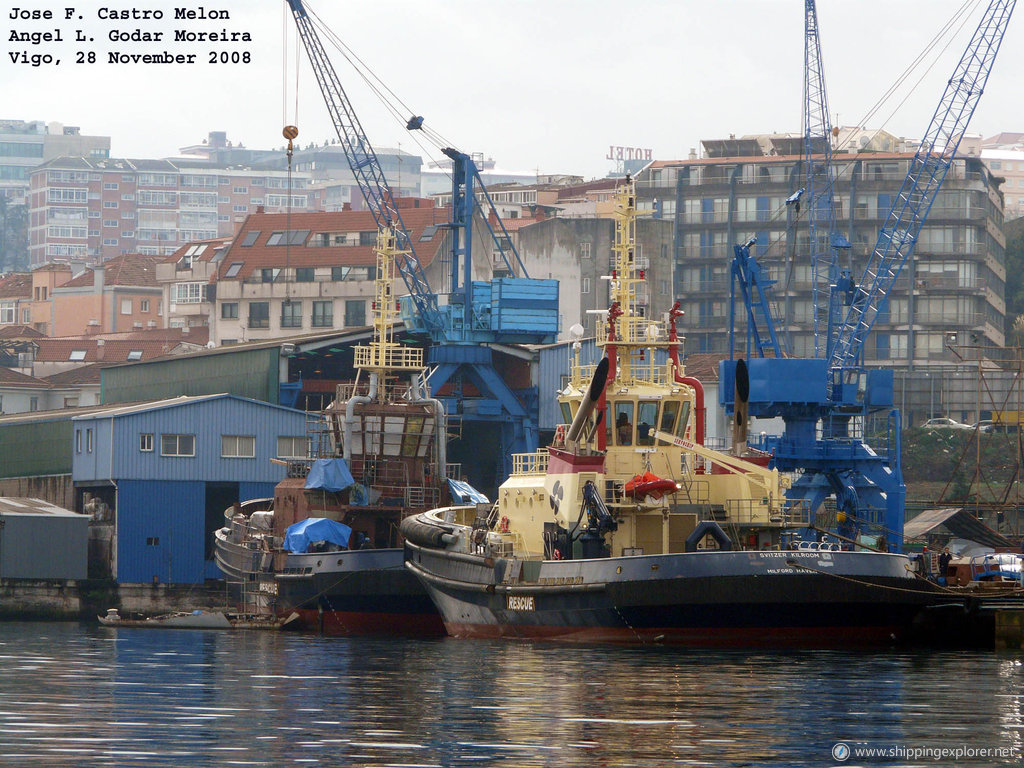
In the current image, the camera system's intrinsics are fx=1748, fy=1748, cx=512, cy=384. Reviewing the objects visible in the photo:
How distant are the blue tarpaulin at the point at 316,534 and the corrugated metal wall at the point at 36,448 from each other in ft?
73.5

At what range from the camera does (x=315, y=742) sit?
25.0m

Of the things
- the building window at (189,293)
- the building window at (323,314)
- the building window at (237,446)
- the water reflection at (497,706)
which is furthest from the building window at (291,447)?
the building window at (189,293)

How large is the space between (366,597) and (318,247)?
276 feet

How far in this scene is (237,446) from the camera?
239 ft

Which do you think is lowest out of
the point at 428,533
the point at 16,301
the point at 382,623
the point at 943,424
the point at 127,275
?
the point at 382,623

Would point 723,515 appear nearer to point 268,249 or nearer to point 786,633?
point 786,633

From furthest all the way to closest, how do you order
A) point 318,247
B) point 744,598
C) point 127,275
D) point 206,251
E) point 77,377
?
1. point 127,275
2. point 206,251
3. point 318,247
4. point 77,377
5. point 744,598

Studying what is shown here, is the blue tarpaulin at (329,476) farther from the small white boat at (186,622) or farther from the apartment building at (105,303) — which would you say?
the apartment building at (105,303)

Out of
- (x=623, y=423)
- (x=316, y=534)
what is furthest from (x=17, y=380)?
(x=623, y=423)

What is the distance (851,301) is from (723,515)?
4414cm

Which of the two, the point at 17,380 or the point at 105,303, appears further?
the point at 105,303

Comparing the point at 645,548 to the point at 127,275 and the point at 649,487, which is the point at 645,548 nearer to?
the point at 649,487

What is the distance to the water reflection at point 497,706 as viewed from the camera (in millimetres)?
24156

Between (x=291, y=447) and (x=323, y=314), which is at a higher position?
(x=323, y=314)
